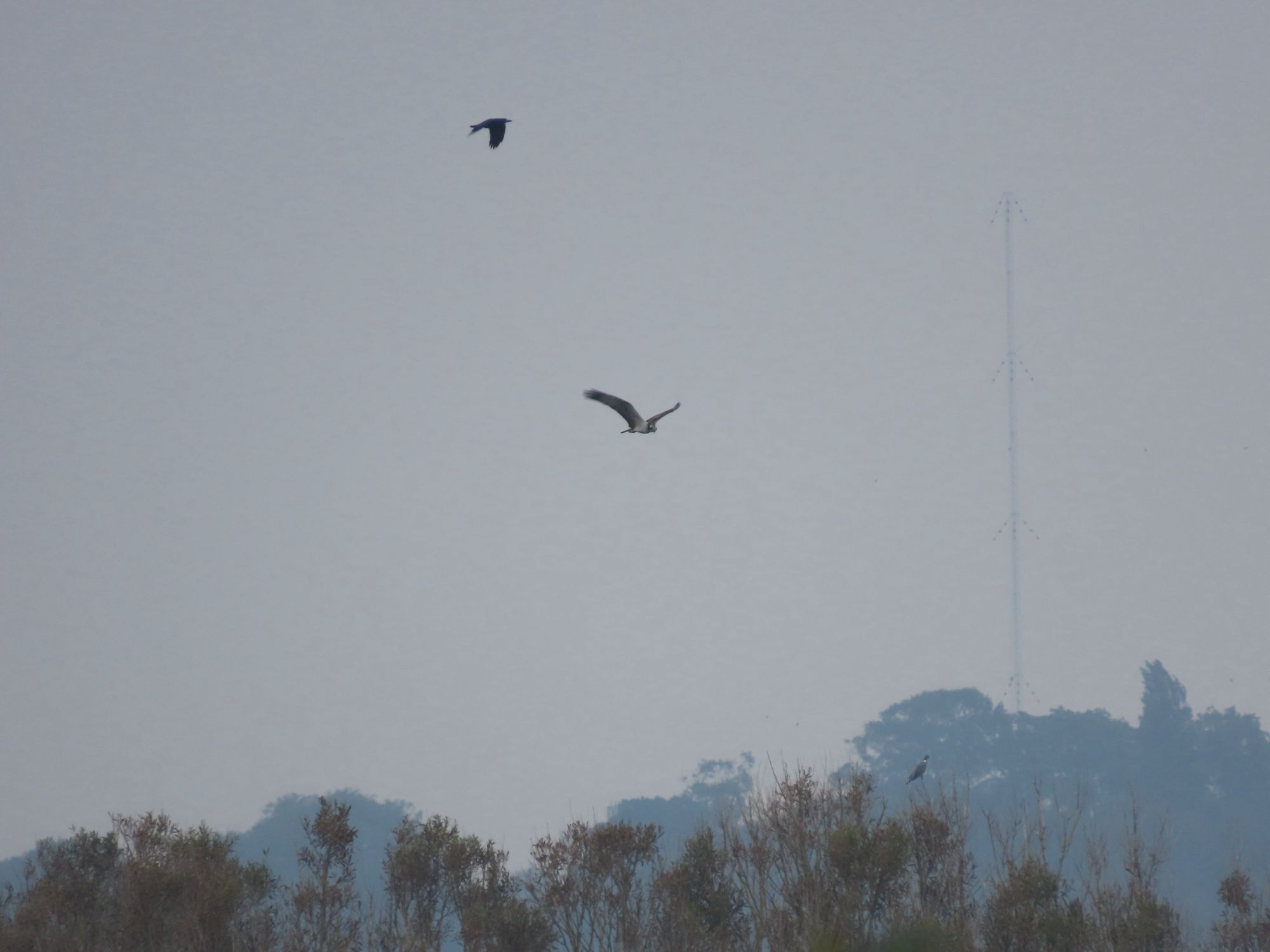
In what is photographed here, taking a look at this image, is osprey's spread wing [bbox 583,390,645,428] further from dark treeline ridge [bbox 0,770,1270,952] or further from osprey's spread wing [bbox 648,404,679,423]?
dark treeline ridge [bbox 0,770,1270,952]

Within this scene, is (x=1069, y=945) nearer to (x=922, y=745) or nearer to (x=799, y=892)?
(x=799, y=892)

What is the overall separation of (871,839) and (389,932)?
9.85 metres

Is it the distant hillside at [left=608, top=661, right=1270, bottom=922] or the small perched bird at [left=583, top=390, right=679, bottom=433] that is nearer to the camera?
the small perched bird at [left=583, top=390, right=679, bottom=433]

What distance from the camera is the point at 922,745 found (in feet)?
316

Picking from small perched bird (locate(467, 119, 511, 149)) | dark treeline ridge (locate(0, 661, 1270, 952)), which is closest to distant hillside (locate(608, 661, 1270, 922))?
dark treeline ridge (locate(0, 661, 1270, 952))

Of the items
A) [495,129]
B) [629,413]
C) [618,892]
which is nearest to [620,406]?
[629,413]

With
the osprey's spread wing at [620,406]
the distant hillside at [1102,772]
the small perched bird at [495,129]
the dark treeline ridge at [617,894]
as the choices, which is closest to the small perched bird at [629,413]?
the osprey's spread wing at [620,406]

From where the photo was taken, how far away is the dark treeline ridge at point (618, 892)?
2319 centimetres

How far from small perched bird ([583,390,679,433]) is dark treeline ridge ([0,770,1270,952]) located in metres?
9.99

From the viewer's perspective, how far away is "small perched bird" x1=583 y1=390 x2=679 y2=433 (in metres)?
16.8

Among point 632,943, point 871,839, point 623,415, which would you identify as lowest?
point 632,943

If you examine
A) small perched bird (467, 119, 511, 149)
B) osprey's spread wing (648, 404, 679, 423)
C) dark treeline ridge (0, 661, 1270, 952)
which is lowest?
Answer: dark treeline ridge (0, 661, 1270, 952)

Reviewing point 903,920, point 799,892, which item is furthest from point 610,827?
point 903,920

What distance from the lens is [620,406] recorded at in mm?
16844
